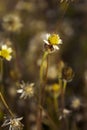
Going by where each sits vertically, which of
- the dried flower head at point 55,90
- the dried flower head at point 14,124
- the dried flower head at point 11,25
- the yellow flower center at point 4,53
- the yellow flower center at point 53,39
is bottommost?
the dried flower head at point 14,124

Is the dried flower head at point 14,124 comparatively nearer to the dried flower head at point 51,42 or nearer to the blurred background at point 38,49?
the dried flower head at point 51,42

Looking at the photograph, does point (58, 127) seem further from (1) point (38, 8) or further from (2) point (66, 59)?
(1) point (38, 8)

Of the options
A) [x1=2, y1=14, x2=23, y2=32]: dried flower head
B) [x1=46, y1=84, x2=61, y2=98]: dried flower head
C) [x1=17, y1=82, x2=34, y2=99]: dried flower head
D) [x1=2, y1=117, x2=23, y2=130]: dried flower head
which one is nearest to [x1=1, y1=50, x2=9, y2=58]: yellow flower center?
[x1=17, y1=82, x2=34, y2=99]: dried flower head

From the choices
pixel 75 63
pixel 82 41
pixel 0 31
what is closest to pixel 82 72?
pixel 75 63

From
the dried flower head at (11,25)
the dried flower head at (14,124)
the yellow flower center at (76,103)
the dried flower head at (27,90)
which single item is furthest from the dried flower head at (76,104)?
the dried flower head at (14,124)

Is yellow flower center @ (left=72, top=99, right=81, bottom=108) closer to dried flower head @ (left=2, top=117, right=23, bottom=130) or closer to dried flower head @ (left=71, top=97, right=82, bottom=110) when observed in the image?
dried flower head @ (left=71, top=97, right=82, bottom=110)

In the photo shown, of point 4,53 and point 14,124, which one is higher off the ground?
point 4,53

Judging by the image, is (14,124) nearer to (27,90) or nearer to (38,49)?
(27,90)

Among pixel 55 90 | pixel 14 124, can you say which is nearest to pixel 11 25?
pixel 55 90
